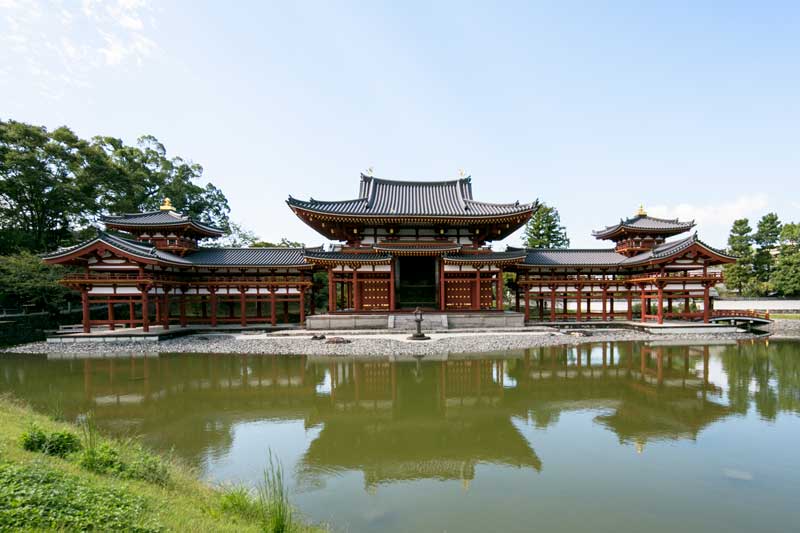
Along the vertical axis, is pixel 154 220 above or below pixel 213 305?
above

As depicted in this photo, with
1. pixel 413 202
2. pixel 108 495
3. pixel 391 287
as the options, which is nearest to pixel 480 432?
pixel 108 495

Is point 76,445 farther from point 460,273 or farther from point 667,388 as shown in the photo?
point 460,273

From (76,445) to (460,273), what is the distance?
1909 cm

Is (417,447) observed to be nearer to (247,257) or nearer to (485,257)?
(485,257)

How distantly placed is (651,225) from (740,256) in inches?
704

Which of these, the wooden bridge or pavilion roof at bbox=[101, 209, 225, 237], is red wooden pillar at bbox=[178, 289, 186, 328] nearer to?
pavilion roof at bbox=[101, 209, 225, 237]

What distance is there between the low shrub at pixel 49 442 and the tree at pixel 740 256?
156 feet

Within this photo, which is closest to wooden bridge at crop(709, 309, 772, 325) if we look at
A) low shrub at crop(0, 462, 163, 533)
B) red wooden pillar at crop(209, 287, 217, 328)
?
low shrub at crop(0, 462, 163, 533)

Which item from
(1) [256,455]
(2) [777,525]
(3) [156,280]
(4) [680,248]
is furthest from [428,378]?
→ (4) [680,248]

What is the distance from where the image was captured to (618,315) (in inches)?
1022

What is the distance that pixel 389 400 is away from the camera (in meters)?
8.68

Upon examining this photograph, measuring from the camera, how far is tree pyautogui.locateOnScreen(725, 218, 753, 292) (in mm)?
33625

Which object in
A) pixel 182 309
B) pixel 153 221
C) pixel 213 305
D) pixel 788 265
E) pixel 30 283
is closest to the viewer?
pixel 30 283

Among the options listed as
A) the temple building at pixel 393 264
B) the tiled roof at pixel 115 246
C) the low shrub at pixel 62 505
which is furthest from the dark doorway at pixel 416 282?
the low shrub at pixel 62 505
